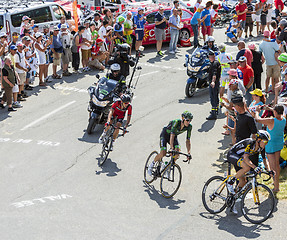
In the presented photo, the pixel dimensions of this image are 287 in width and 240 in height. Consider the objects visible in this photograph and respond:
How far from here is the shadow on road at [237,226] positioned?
886 centimetres

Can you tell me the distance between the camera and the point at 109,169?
1198cm

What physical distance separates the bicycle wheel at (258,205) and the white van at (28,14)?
1509 centimetres

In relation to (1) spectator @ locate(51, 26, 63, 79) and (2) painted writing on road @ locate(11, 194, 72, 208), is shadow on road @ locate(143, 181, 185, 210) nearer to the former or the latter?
(2) painted writing on road @ locate(11, 194, 72, 208)

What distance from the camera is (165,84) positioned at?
18.3 meters

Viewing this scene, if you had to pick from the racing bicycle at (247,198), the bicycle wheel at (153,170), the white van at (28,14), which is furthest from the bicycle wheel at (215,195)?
the white van at (28,14)

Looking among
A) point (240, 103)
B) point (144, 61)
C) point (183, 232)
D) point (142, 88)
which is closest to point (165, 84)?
point (142, 88)

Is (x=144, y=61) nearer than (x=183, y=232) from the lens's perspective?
No

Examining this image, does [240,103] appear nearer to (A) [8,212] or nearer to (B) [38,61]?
(A) [8,212]

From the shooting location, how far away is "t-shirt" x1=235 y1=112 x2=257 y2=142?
391 inches

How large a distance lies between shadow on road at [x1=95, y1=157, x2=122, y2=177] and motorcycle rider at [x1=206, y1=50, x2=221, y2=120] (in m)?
3.92

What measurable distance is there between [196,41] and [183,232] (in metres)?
15.2

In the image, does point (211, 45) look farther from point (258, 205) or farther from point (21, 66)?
point (258, 205)

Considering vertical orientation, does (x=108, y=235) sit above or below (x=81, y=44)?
below

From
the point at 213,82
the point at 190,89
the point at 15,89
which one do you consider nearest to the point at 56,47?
the point at 15,89
